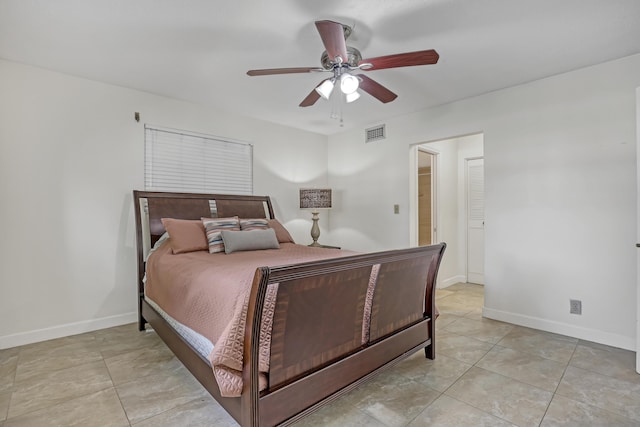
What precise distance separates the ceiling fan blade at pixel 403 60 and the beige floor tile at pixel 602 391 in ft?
7.42

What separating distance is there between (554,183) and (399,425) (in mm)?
2633

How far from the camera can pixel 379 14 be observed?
2059 millimetres

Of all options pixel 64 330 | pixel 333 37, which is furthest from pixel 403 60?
pixel 64 330

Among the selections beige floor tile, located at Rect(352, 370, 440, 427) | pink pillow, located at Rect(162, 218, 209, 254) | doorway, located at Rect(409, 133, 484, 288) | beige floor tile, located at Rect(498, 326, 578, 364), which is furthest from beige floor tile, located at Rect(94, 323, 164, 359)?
doorway, located at Rect(409, 133, 484, 288)

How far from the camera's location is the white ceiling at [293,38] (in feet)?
6.57

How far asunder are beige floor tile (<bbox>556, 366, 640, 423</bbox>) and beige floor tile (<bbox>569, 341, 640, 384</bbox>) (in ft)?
0.31

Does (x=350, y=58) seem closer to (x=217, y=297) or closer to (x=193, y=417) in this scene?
(x=217, y=297)

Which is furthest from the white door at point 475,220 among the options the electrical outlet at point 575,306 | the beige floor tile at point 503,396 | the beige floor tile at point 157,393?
the beige floor tile at point 157,393

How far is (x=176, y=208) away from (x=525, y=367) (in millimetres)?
3497

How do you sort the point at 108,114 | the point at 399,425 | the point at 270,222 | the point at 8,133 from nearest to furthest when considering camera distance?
the point at 399,425 → the point at 8,133 → the point at 108,114 → the point at 270,222

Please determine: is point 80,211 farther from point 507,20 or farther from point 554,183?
point 554,183

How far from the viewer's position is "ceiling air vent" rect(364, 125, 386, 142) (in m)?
4.47

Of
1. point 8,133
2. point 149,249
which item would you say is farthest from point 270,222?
point 8,133

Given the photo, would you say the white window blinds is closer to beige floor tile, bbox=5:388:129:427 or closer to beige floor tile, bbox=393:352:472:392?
beige floor tile, bbox=5:388:129:427
